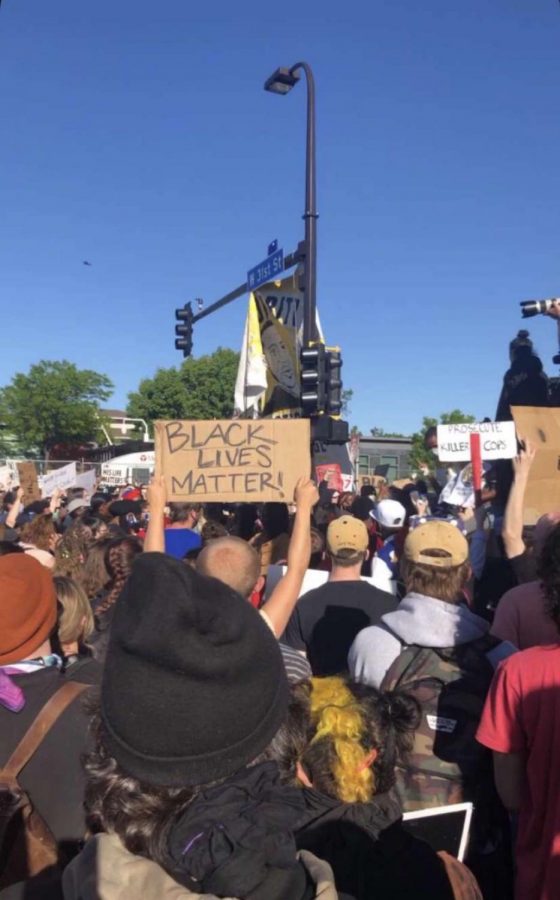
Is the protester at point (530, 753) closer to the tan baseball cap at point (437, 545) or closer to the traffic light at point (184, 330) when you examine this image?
the tan baseball cap at point (437, 545)

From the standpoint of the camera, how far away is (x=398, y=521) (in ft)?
22.8

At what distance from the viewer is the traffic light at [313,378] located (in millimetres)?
12359

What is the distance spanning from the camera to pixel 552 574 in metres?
2.51

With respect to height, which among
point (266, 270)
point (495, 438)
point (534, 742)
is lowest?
point (534, 742)

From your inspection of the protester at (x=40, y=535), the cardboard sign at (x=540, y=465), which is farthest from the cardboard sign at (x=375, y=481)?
the cardboard sign at (x=540, y=465)

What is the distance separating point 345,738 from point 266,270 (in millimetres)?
12214

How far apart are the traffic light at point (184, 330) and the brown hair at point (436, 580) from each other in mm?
15372

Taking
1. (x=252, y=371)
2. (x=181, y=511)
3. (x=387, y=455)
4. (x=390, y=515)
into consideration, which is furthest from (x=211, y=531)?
(x=387, y=455)

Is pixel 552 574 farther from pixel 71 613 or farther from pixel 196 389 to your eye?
pixel 196 389

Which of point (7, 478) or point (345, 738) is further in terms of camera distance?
point (7, 478)

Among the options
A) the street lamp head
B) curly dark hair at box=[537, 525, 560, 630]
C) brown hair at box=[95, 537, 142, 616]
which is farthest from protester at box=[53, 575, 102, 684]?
the street lamp head

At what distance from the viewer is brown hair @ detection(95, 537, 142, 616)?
15.1 feet

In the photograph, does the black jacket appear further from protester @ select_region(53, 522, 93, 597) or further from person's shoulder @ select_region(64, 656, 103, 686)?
protester @ select_region(53, 522, 93, 597)

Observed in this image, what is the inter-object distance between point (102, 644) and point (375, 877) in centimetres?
186
